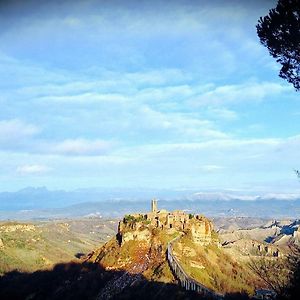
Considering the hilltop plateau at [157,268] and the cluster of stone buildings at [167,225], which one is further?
the cluster of stone buildings at [167,225]

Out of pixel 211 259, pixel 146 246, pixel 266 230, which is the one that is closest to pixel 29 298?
pixel 146 246

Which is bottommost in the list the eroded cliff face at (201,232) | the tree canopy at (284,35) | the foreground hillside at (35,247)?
the foreground hillside at (35,247)

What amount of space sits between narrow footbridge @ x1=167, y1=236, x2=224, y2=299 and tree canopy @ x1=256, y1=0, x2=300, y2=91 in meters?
20.3

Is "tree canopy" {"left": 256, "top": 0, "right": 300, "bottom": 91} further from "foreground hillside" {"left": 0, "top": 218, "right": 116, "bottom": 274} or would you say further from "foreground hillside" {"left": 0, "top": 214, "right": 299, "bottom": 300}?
"foreground hillside" {"left": 0, "top": 218, "right": 116, "bottom": 274}

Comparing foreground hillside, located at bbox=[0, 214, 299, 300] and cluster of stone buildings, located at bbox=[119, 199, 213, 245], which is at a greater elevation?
cluster of stone buildings, located at bbox=[119, 199, 213, 245]

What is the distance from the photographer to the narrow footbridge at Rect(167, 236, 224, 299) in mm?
36500

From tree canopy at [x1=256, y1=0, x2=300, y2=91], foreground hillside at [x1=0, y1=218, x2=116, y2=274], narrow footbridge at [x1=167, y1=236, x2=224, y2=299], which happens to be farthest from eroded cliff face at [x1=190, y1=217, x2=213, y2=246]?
foreground hillside at [x1=0, y1=218, x2=116, y2=274]

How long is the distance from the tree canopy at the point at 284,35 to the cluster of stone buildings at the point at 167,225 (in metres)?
31.8

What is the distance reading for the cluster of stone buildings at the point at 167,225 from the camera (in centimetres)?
5003

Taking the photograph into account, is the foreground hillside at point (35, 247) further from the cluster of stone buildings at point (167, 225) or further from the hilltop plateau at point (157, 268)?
the cluster of stone buildings at point (167, 225)

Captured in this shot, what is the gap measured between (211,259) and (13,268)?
51.0 metres

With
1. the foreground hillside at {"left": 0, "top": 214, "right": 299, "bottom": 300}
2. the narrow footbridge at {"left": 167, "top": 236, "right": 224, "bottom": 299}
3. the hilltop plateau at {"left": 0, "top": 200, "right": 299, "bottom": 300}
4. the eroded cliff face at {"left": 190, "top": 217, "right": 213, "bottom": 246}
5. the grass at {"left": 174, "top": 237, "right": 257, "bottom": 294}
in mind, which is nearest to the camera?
the narrow footbridge at {"left": 167, "top": 236, "right": 224, "bottom": 299}

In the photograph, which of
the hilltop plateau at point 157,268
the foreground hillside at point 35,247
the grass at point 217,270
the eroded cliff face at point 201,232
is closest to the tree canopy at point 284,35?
the hilltop plateau at point 157,268

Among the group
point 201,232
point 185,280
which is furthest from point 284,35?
point 201,232
